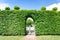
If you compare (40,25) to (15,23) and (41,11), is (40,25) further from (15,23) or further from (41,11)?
(15,23)

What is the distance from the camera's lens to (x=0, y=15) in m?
17.1

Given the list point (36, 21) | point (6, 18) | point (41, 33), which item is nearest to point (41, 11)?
point (36, 21)

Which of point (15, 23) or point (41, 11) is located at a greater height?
point (41, 11)

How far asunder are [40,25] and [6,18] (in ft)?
14.8

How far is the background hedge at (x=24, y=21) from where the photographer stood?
17000mm

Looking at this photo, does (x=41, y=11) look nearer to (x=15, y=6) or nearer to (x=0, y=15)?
(x=15, y=6)

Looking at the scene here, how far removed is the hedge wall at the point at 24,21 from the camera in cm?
1700

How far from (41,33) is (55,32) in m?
1.86

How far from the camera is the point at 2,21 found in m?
17.0

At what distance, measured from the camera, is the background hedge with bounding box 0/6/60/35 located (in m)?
17.0

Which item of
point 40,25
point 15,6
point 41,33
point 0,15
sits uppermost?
point 15,6

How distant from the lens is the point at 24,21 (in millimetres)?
17094

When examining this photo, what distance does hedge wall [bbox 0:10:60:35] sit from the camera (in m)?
17.0

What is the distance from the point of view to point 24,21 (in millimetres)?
17094
